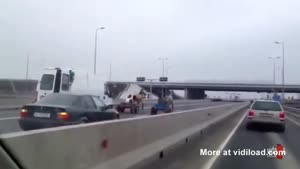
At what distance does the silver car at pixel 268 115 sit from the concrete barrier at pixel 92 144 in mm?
11801

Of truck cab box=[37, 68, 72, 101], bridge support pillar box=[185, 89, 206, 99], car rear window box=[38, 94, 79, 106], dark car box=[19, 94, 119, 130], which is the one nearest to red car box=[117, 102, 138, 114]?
truck cab box=[37, 68, 72, 101]

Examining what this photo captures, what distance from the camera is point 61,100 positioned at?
15141mm

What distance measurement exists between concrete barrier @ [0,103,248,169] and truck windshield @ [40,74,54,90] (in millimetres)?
14882

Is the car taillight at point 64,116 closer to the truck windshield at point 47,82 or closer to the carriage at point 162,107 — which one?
the truck windshield at point 47,82

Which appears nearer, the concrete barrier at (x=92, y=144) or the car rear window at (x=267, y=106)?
the concrete barrier at (x=92, y=144)

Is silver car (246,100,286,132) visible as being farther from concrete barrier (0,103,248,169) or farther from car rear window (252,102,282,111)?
concrete barrier (0,103,248,169)

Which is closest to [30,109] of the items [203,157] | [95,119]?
[95,119]

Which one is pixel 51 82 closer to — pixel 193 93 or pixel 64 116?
pixel 64 116

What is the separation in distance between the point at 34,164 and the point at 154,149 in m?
6.27

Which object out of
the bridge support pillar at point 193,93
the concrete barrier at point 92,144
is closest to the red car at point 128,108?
the concrete barrier at point 92,144

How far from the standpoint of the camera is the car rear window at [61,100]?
1496cm

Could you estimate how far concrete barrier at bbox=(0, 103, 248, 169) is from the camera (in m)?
5.58

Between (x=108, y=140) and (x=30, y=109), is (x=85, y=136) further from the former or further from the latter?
(x=30, y=109)

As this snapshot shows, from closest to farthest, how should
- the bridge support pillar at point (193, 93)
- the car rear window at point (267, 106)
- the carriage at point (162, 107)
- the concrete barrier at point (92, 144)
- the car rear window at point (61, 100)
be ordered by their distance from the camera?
the concrete barrier at point (92, 144)
the car rear window at point (61, 100)
the car rear window at point (267, 106)
the carriage at point (162, 107)
the bridge support pillar at point (193, 93)
